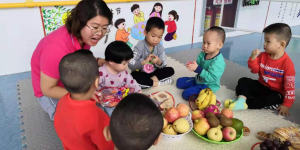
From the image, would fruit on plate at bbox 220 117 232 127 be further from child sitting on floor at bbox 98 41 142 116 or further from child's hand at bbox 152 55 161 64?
child's hand at bbox 152 55 161 64

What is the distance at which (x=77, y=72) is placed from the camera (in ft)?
2.67

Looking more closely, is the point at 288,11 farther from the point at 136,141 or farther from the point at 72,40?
the point at 136,141

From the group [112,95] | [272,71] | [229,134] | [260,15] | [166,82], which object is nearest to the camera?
[229,134]

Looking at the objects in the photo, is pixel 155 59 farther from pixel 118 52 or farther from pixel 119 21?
pixel 119 21

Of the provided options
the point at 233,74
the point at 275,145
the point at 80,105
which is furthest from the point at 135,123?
the point at 233,74

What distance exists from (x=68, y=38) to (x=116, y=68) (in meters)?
0.38

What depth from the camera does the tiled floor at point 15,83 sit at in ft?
4.52

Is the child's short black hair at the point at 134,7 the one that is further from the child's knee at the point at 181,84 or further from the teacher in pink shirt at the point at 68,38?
the teacher in pink shirt at the point at 68,38

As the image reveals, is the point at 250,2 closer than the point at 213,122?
No

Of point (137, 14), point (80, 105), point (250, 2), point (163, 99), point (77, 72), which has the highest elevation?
point (250, 2)

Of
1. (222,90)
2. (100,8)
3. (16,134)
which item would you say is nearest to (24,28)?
(16,134)

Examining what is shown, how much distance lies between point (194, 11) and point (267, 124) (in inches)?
80.2

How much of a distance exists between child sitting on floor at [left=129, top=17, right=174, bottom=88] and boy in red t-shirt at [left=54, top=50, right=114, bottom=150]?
95 centimetres

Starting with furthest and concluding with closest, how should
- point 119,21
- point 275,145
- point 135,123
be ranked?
point 119,21 → point 275,145 → point 135,123
